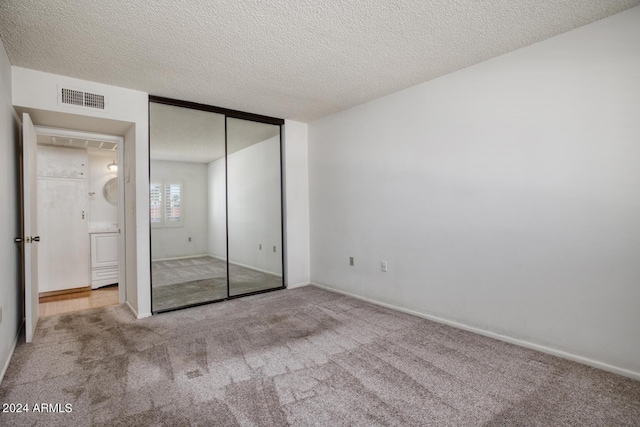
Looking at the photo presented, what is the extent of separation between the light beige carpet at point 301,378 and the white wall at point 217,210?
113 cm

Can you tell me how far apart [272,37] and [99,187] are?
4395mm

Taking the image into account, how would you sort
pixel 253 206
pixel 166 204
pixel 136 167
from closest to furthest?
pixel 136 167, pixel 166 204, pixel 253 206

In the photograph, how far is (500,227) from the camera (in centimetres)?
272

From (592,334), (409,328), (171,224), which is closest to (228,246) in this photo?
(171,224)

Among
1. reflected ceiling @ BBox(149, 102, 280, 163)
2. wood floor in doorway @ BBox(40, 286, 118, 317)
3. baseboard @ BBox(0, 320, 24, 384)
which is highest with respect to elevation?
reflected ceiling @ BBox(149, 102, 280, 163)

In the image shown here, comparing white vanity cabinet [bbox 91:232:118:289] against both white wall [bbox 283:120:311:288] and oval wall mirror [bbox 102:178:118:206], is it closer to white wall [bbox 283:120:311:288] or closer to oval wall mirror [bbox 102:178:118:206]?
oval wall mirror [bbox 102:178:118:206]

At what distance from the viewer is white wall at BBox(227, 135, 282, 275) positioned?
13.9ft

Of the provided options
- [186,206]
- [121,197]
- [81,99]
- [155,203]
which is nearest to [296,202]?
[186,206]

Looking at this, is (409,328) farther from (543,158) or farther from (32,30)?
(32,30)

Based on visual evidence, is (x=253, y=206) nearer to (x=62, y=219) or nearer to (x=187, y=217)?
(x=187, y=217)

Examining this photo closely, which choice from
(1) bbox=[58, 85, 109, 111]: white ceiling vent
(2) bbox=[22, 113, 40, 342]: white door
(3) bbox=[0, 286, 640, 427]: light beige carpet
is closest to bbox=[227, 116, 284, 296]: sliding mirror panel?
(3) bbox=[0, 286, 640, 427]: light beige carpet

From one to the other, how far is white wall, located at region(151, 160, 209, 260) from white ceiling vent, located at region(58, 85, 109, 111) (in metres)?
0.72

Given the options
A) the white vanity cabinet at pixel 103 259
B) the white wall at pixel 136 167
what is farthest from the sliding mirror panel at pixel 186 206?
the white vanity cabinet at pixel 103 259

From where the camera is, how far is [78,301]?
411 centimetres
